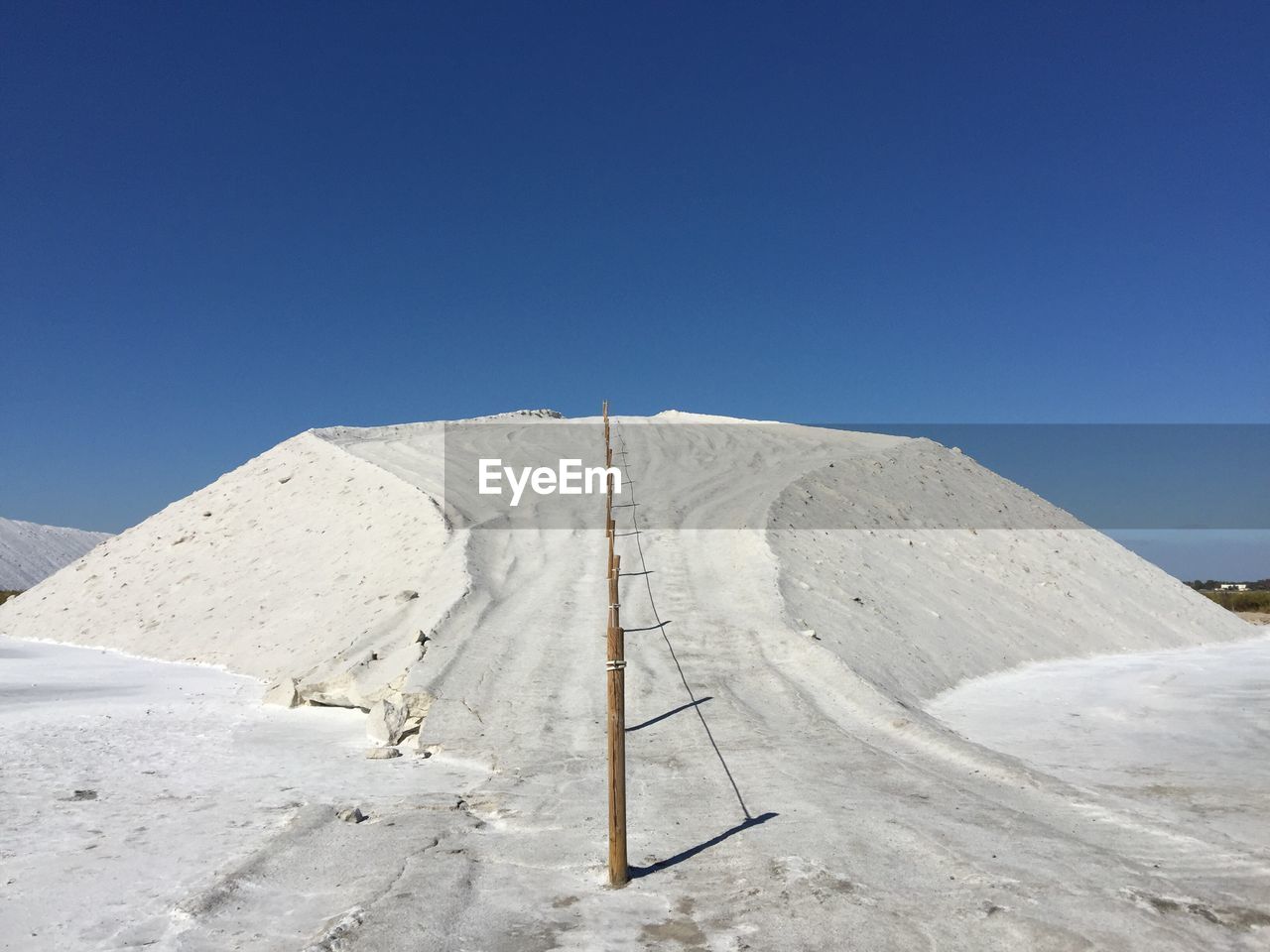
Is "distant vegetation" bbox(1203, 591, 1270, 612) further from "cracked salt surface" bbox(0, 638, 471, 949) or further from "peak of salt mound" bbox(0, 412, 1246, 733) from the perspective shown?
"cracked salt surface" bbox(0, 638, 471, 949)

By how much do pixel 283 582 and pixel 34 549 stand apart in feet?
114

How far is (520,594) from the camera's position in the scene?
11.3m

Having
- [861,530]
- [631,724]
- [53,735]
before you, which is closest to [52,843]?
[53,735]

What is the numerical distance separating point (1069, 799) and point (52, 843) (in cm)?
603

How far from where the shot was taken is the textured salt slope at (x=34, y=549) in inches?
1490

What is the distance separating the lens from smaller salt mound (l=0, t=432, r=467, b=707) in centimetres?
1049

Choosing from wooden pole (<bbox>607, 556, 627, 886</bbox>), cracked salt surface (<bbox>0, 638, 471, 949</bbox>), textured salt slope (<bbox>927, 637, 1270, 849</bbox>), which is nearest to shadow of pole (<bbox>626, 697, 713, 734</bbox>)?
cracked salt surface (<bbox>0, 638, 471, 949</bbox>)

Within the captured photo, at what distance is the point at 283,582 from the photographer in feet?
45.3

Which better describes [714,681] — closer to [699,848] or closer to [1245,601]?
[699,848]

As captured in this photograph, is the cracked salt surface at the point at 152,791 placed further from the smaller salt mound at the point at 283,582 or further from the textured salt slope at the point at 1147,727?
the textured salt slope at the point at 1147,727

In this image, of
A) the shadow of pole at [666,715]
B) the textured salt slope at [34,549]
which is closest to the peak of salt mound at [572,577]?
the shadow of pole at [666,715]

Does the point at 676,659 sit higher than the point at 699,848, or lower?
higher

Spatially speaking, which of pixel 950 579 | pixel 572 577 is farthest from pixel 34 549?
pixel 950 579

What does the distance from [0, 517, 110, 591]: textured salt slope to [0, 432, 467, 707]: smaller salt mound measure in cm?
2342
